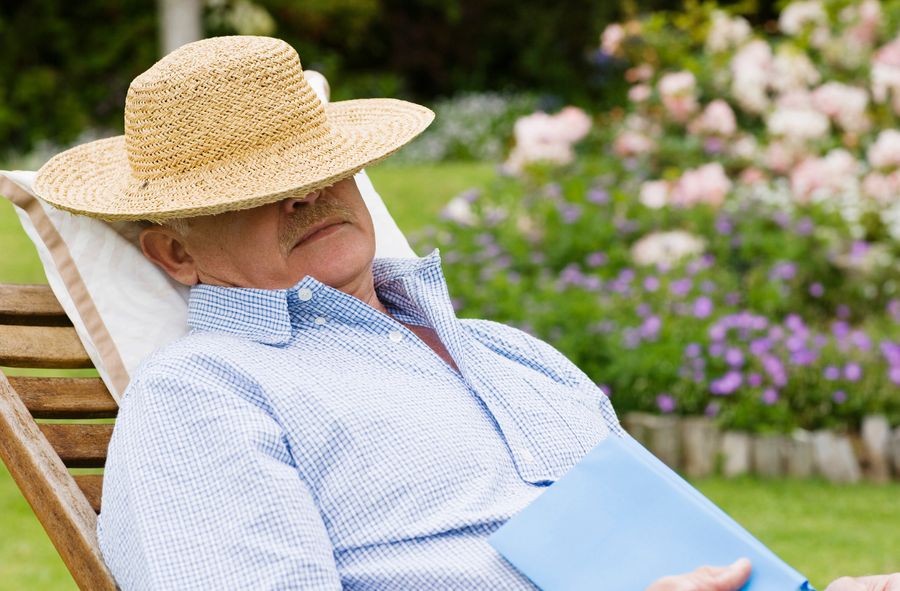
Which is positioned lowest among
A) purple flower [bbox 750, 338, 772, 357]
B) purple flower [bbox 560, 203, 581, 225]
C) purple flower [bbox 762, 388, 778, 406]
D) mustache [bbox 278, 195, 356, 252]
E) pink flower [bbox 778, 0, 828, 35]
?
purple flower [bbox 762, 388, 778, 406]

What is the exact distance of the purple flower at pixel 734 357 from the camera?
5281 millimetres

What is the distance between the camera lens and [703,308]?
18.1 feet

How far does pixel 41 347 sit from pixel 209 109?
68 cm

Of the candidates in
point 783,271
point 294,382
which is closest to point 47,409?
point 294,382

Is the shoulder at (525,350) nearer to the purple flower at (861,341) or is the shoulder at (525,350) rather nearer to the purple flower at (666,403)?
the purple flower at (666,403)

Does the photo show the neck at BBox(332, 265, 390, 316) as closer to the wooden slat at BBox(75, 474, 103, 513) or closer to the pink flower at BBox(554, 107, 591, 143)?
the wooden slat at BBox(75, 474, 103, 513)

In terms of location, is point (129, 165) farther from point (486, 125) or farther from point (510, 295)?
point (486, 125)

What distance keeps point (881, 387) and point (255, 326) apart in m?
3.65

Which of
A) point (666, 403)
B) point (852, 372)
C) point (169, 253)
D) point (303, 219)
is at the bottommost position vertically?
point (666, 403)

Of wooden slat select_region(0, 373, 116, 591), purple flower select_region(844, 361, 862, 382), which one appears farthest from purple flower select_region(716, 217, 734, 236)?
wooden slat select_region(0, 373, 116, 591)

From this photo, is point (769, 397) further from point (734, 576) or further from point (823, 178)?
point (734, 576)

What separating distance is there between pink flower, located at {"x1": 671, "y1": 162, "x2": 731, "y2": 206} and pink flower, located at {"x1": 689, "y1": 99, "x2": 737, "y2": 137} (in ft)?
2.82

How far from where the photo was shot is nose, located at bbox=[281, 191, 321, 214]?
2.40 metres

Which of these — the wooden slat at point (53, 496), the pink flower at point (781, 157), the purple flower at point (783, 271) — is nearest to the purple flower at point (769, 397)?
the purple flower at point (783, 271)
